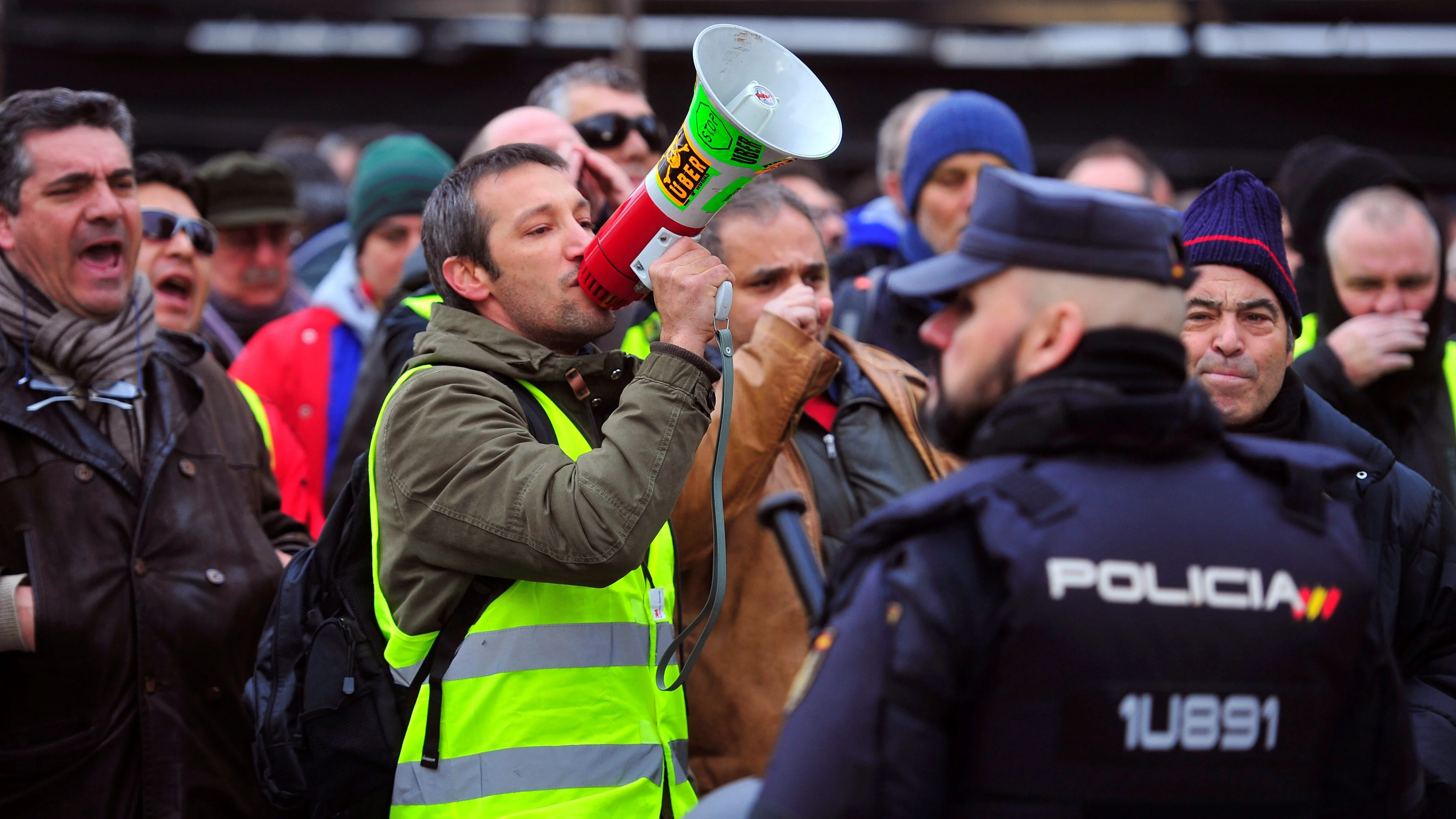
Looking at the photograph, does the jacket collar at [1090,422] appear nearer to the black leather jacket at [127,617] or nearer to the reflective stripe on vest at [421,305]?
the reflective stripe on vest at [421,305]

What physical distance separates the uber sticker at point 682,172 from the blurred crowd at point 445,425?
235 millimetres

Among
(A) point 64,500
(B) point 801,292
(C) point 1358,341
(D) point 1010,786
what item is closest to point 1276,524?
(D) point 1010,786

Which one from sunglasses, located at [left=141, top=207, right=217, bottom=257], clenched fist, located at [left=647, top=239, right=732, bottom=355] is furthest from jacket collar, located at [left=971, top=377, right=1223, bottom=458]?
sunglasses, located at [left=141, top=207, right=217, bottom=257]

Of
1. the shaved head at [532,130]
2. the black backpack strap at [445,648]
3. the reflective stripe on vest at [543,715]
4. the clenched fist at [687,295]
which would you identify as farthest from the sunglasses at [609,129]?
the black backpack strap at [445,648]

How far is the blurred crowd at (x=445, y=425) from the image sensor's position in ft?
9.92

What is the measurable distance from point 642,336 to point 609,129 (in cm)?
108

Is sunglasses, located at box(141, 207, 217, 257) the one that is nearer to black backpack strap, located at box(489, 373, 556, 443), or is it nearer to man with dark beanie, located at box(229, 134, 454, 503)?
man with dark beanie, located at box(229, 134, 454, 503)

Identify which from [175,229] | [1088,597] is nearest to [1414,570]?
[1088,597]

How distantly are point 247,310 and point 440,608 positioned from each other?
3542 millimetres

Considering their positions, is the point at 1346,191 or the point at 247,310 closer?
the point at 1346,191

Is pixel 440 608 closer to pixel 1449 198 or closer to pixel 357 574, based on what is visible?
pixel 357 574

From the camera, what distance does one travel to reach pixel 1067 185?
2.08m

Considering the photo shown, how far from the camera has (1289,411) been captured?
3.12 m

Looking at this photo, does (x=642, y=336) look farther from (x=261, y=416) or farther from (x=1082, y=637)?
(x=1082, y=637)
